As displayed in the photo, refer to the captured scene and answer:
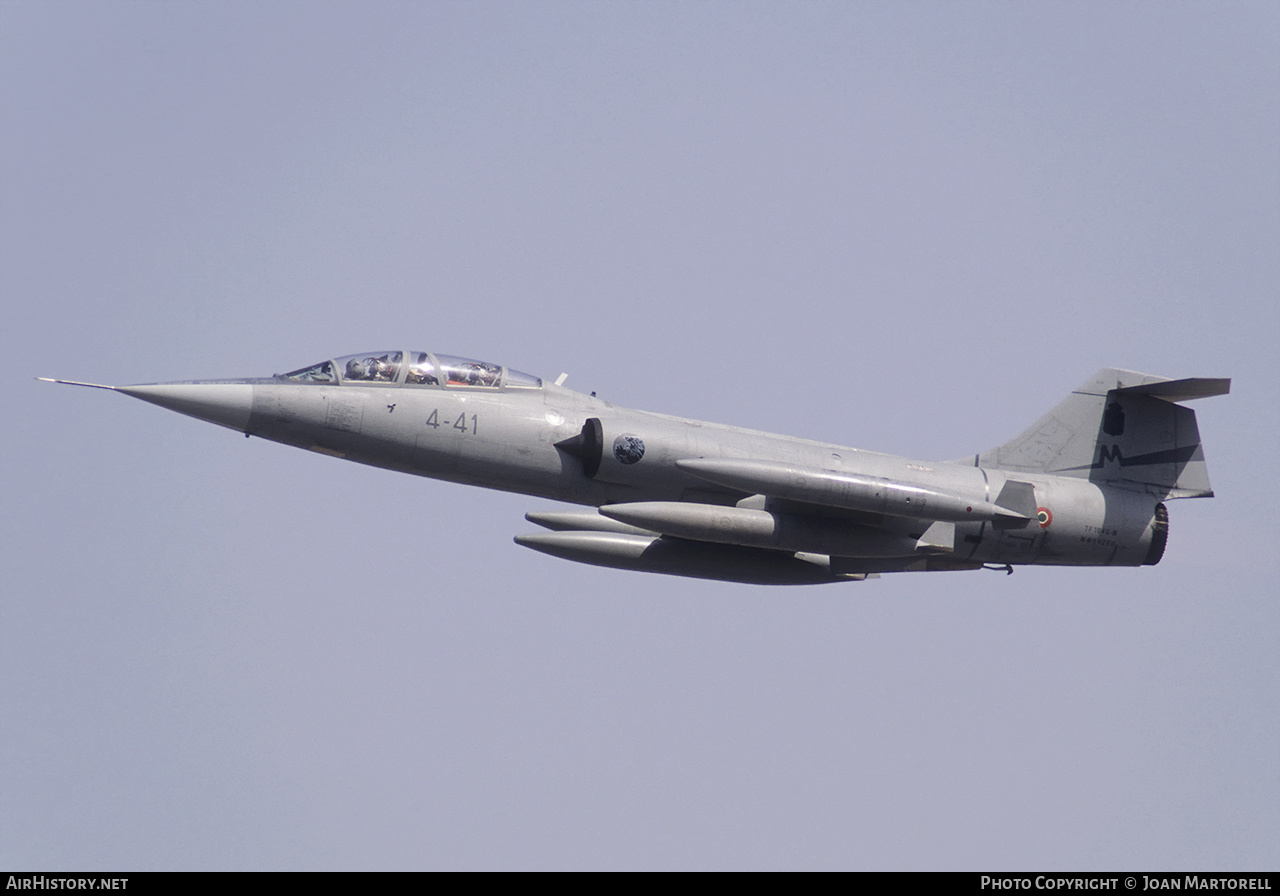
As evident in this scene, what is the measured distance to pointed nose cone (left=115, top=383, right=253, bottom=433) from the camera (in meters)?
21.7

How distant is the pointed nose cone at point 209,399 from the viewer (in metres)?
21.7

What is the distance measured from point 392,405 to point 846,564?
300 inches

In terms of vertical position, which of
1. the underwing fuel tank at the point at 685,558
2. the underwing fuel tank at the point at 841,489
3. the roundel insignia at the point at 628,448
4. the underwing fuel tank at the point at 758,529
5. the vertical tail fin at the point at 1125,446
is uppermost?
the vertical tail fin at the point at 1125,446

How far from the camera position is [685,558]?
932 inches

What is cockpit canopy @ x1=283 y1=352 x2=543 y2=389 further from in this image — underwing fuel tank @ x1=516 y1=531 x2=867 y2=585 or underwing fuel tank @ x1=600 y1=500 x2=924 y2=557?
underwing fuel tank @ x1=600 y1=500 x2=924 y2=557

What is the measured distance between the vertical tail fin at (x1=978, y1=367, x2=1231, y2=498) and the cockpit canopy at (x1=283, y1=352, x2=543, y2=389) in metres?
8.55

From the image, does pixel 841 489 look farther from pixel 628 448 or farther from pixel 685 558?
pixel 628 448

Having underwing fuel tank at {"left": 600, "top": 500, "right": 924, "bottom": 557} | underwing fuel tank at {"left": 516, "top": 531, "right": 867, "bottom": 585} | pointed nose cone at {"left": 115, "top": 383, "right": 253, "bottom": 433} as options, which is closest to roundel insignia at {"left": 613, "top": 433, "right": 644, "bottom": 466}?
underwing fuel tank at {"left": 600, "top": 500, "right": 924, "bottom": 557}

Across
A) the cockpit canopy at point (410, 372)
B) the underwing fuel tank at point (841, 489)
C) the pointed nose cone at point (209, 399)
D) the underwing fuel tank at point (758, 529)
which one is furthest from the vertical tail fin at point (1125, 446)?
the pointed nose cone at point (209, 399)

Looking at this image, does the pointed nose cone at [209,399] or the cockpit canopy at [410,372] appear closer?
the pointed nose cone at [209,399]

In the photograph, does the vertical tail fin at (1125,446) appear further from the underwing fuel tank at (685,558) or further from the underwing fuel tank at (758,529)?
the underwing fuel tank at (685,558)

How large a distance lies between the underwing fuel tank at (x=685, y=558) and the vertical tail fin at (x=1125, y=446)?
384 cm
